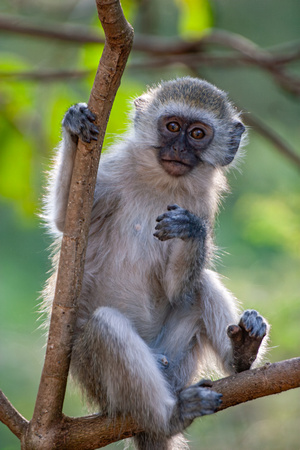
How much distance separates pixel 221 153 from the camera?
5.52 meters

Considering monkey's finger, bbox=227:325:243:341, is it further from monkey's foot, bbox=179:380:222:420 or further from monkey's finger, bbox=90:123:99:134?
monkey's finger, bbox=90:123:99:134

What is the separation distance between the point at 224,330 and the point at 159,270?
64 cm

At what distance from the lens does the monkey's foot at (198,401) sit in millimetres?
4234

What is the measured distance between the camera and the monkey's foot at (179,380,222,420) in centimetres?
423

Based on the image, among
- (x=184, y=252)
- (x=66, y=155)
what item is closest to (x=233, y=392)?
(x=184, y=252)

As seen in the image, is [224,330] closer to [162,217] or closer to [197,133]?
[162,217]

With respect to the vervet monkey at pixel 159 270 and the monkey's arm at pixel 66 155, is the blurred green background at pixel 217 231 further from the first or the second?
the monkey's arm at pixel 66 155

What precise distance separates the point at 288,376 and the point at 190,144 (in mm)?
1918

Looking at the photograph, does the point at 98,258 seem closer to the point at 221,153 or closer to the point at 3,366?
the point at 221,153

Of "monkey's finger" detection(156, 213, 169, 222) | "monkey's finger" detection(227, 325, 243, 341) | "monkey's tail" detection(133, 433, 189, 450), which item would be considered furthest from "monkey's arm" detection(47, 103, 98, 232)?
"monkey's tail" detection(133, 433, 189, 450)

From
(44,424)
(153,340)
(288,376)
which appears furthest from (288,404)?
(44,424)

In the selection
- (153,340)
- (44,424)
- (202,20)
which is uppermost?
(202,20)

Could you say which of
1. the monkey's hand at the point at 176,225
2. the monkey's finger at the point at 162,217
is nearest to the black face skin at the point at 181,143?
the monkey's hand at the point at 176,225

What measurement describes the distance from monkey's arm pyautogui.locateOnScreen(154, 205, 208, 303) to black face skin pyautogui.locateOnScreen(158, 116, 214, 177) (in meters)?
0.46
